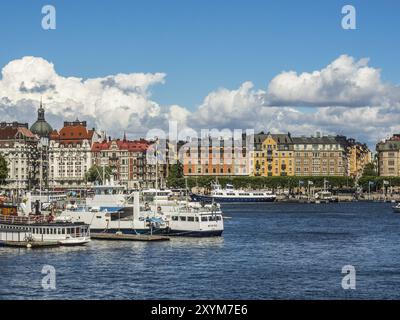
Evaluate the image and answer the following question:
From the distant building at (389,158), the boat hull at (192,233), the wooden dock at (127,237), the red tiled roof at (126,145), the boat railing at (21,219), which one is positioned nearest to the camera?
the boat railing at (21,219)

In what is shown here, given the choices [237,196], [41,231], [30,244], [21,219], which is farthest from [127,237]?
[237,196]

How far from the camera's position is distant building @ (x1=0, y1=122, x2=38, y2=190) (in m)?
145

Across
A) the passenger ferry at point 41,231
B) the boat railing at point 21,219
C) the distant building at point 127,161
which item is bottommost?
the passenger ferry at point 41,231

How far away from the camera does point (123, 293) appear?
3083 cm

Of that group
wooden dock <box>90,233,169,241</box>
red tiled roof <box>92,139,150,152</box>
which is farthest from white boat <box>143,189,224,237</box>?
red tiled roof <box>92,139,150,152</box>

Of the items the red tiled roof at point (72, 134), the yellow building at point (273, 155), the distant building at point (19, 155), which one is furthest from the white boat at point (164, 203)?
the red tiled roof at point (72, 134)

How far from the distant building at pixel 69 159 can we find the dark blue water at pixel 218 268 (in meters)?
95.1

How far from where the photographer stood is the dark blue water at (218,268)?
31.0 meters

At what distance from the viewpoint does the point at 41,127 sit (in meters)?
156

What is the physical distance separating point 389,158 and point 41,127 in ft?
215

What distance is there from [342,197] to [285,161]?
46.0ft

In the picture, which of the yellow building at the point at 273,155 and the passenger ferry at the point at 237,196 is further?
the yellow building at the point at 273,155

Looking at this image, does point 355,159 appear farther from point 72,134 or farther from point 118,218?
point 118,218

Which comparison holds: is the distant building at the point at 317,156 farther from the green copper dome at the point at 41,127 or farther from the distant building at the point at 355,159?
the green copper dome at the point at 41,127
